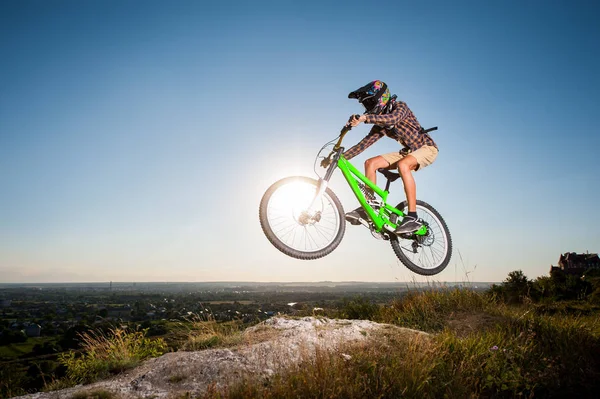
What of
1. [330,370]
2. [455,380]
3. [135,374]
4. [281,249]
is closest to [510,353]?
[455,380]

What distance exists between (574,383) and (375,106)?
660cm

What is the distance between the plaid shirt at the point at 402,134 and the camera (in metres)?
7.03

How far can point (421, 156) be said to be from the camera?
7.43 meters

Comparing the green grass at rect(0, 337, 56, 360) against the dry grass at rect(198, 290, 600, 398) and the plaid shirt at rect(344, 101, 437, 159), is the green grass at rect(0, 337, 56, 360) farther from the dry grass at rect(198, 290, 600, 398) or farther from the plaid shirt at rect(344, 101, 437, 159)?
the plaid shirt at rect(344, 101, 437, 159)

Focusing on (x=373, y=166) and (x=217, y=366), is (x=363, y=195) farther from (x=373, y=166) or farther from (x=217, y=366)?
(x=217, y=366)

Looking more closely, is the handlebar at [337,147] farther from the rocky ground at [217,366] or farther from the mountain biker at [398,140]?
the rocky ground at [217,366]

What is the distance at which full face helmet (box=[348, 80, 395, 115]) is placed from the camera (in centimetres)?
652

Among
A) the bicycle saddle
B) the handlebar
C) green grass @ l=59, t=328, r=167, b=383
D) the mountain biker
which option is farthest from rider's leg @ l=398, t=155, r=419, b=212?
green grass @ l=59, t=328, r=167, b=383

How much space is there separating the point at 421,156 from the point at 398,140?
559 mm

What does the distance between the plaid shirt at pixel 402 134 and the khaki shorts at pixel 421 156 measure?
8 centimetres

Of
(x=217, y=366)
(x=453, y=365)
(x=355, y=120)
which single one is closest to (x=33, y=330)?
(x=217, y=366)

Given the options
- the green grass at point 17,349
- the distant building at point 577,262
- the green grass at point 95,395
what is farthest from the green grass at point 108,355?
the distant building at point 577,262

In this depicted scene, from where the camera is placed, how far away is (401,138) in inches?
290

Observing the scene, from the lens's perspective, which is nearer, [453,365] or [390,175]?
[453,365]
